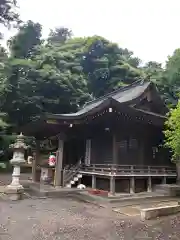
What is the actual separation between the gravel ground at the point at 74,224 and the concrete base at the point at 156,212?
0.27m

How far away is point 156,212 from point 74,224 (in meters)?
2.87

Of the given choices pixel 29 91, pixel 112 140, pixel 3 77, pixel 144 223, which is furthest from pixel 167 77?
pixel 144 223

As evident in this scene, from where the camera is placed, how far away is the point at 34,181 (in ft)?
56.3

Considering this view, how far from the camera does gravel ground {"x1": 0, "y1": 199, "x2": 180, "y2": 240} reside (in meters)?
6.22

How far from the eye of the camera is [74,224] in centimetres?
723

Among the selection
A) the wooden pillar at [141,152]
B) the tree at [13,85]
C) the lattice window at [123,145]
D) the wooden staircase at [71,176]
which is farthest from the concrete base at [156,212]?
the tree at [13,85]

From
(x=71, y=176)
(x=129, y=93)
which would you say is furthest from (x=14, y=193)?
(x=129, y=93)

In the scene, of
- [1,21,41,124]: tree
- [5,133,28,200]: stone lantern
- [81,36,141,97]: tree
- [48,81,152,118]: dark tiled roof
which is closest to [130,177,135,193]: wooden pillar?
[48,81,152,118]: dark tiled roof

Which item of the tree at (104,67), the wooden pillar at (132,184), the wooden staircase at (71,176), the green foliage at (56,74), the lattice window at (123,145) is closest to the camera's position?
the wooden pillar at (132,184)

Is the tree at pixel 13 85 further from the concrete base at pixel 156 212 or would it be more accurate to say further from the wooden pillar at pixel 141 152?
the concrete base at pixel 156 212

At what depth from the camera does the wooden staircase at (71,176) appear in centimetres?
1378

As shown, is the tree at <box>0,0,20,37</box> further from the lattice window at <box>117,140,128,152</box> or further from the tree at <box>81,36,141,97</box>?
the tree at <box>81,36,141,97</box>

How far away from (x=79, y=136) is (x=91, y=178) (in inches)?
109

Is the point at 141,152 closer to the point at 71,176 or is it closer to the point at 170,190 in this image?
the point at 170,190
